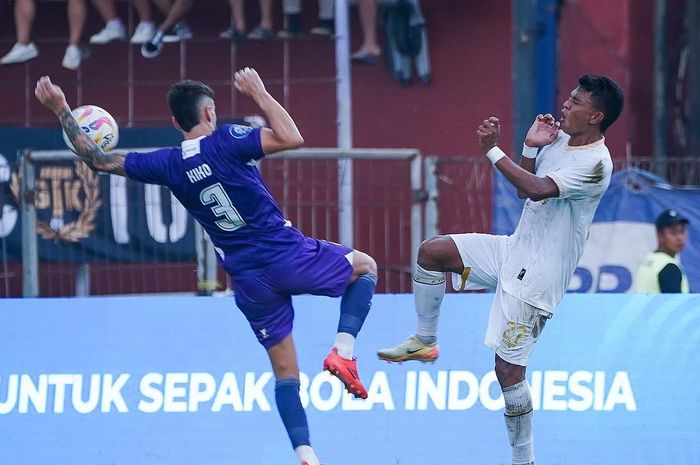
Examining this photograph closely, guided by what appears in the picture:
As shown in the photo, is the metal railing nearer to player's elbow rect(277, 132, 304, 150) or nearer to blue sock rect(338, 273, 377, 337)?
blue sock rect(338, 273, 377, 337)

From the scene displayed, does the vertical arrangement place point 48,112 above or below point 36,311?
above

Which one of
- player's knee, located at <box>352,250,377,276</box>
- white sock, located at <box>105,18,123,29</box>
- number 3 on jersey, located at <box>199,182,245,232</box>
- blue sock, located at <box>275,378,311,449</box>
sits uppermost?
white sock, located at <box>105,18,123,29</box>

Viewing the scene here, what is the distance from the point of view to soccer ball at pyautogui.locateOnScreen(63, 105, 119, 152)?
29.7ft

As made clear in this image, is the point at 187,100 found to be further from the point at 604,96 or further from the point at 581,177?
the point at 604,96

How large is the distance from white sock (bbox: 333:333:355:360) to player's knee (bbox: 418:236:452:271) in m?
0.73

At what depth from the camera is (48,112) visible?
1587 cm

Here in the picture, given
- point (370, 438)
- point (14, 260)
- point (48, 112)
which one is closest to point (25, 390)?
point (370, 438)

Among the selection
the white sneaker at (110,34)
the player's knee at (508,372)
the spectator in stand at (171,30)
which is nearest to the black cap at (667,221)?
the player's knee at (508,372)

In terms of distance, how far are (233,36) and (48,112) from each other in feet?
7.54

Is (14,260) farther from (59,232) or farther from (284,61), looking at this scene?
(284,61)

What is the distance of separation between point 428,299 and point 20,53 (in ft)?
24.6

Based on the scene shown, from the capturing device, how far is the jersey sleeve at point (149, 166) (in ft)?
28.3

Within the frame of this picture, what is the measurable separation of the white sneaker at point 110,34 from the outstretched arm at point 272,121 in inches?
278

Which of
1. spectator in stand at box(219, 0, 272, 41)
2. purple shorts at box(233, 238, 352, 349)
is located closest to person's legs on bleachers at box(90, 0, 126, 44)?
spectator in stand at box(219, 0, 272, 41)
